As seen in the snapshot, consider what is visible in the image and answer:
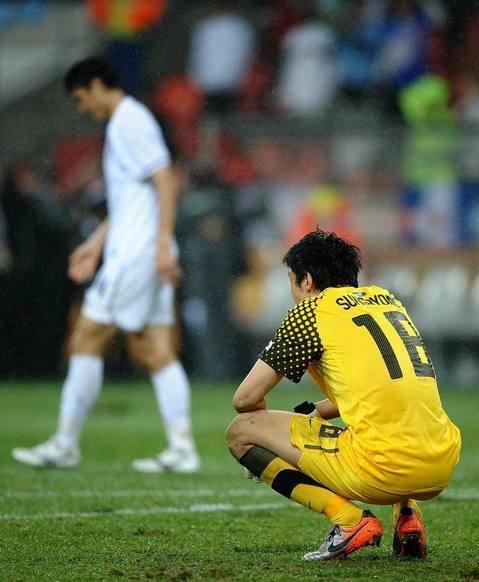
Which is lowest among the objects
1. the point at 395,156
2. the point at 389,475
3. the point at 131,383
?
the point at 131,383

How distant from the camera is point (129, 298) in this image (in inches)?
298

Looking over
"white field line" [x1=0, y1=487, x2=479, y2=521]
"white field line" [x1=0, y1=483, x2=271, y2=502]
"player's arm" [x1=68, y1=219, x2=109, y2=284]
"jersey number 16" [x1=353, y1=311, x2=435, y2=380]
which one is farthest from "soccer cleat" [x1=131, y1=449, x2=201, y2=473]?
"jersey number 16" [x1=353, y1=311, x2=435, y2=380]

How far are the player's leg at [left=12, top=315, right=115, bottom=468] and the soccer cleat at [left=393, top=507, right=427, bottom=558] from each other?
318cm

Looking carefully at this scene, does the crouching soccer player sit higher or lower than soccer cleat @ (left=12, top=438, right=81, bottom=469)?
higher

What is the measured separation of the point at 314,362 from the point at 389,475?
490mm

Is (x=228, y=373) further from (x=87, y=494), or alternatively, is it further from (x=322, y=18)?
(x=87, y=494)

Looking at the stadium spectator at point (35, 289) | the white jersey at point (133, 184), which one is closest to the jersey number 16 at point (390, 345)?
the white jersey at point (133, 184)

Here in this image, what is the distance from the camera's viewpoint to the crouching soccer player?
450 cm

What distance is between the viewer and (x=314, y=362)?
4.68m

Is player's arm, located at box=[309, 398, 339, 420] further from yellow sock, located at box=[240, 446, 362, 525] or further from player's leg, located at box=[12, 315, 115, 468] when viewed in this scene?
player's leg, located at box=[12, 315, 115, 468]

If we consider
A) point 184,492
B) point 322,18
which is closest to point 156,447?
point 184,492

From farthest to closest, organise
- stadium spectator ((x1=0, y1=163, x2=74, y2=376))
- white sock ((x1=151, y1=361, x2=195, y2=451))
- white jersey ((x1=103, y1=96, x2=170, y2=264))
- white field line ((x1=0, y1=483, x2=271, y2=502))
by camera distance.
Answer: stadium spectator ((x1=0, y1=163, x2=74, y2=376))
white jersey ((x1=103, y1=96, x2=170, y2=264))
white sock ((x1=151, y1=361, x2=195, y2=451))
white field line ((x1=0, y1=483, x2=271, y2=502))

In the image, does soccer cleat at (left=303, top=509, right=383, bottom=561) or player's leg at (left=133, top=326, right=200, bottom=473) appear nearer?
soccer cleat at (left=303, top=509, right=383, bottom=561)

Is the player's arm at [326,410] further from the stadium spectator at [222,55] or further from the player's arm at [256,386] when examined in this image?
the stadium spectator at [222,55]
